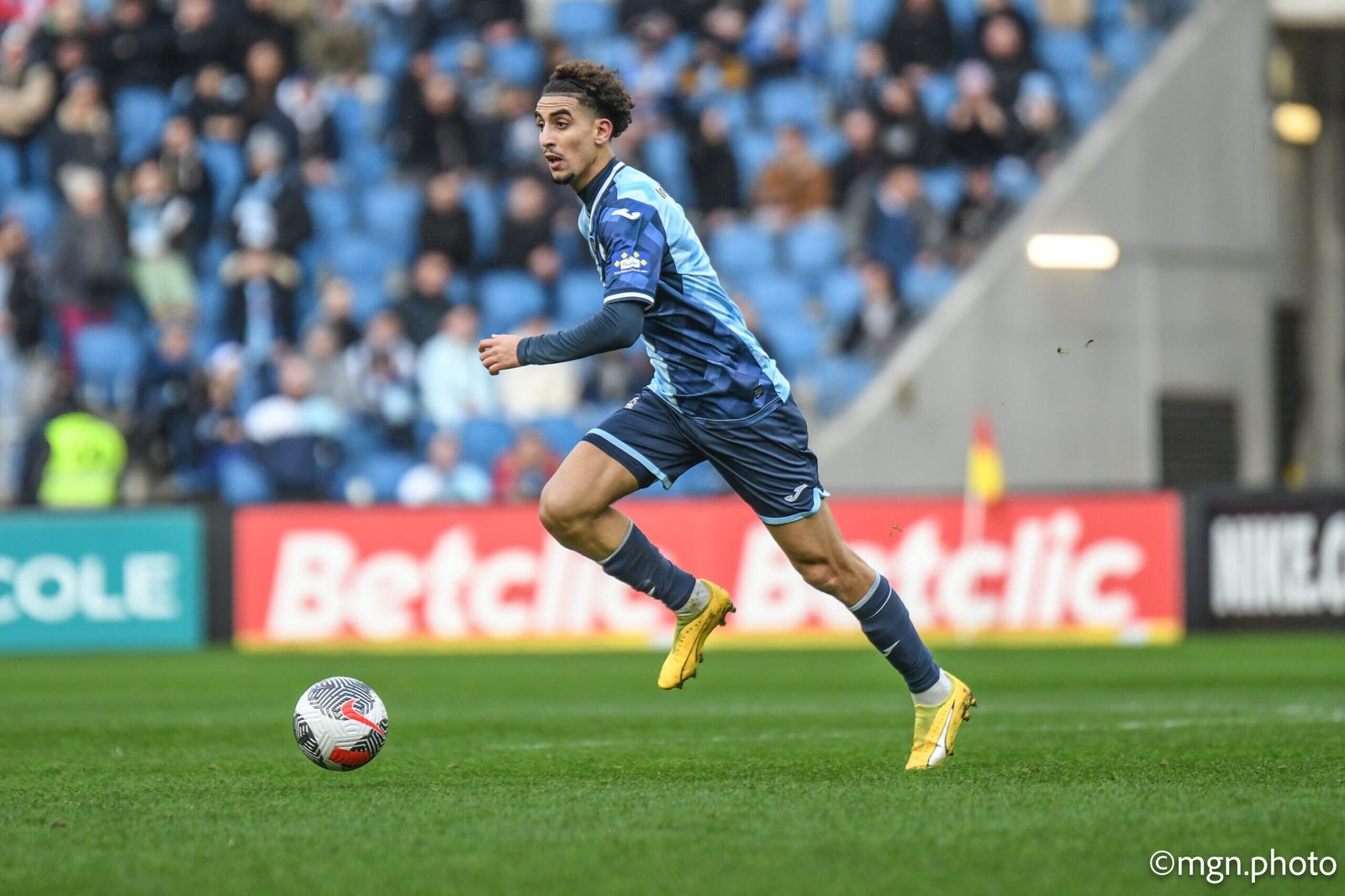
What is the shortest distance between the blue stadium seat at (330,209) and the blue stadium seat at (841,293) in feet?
15.9

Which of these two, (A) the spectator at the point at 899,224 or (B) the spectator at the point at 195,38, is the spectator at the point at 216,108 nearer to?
(B) the spectator at the point at 195,38

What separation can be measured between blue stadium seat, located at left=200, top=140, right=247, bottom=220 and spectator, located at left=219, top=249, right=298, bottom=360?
1.03 m

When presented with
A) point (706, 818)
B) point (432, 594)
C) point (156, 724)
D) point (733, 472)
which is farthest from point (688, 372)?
point (432, 594)

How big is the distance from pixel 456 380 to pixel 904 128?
18.0ft

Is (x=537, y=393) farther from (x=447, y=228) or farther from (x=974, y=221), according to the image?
(x=974, y=221)

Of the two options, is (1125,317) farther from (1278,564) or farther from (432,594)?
(432,594)

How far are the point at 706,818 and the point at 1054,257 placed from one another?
51.1ft

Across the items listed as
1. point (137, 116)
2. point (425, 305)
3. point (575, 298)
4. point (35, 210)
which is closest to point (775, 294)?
point (575, 298)

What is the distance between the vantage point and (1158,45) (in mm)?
20609

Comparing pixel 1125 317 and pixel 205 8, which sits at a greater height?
pixel 205 8

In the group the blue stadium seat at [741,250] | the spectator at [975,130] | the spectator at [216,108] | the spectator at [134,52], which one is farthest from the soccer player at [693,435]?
the spectator at [134,52]

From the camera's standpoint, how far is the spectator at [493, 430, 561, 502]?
17250 millimetres

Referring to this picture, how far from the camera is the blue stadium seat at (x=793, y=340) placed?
59.8ft

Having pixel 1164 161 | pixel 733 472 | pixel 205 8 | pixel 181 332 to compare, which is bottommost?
pixel 733 472
